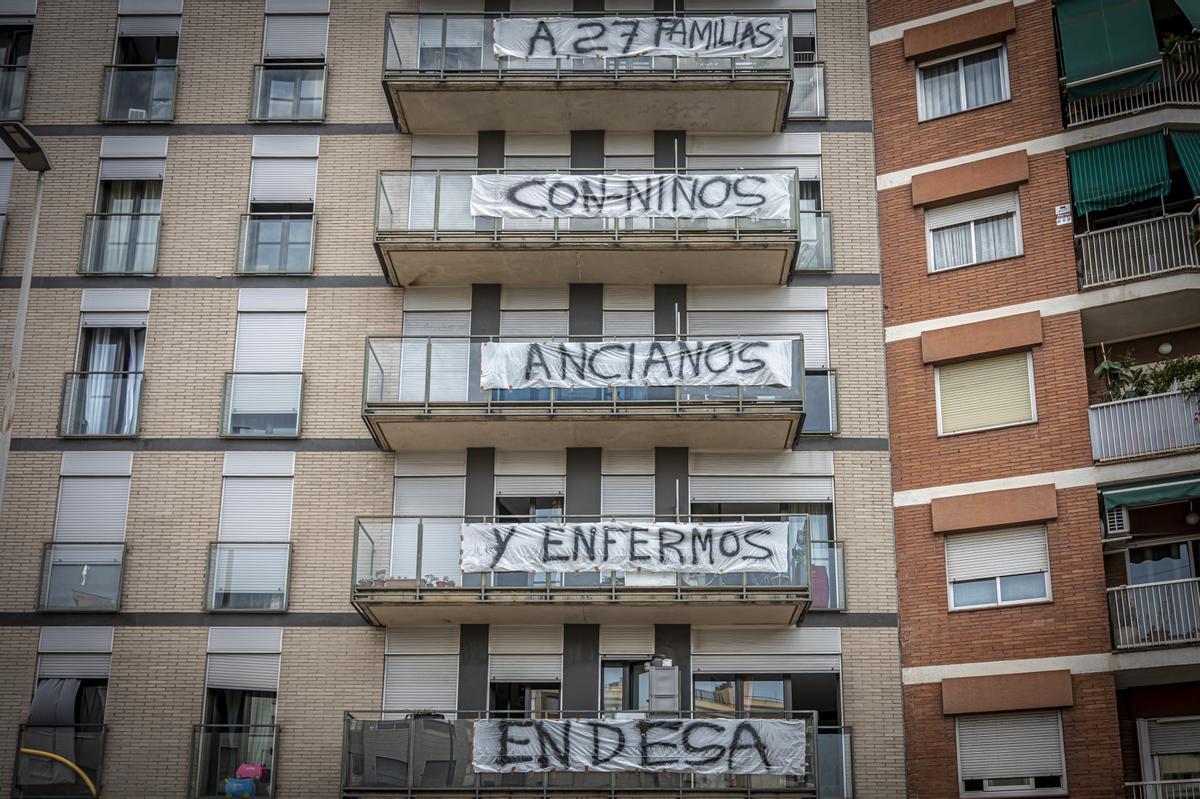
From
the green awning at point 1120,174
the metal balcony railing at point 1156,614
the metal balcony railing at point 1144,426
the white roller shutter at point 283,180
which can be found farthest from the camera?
the white roller shutter at point 283,180

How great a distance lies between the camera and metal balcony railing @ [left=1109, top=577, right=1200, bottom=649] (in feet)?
74.6

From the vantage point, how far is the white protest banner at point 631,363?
25188mm

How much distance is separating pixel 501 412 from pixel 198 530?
19.2 feet

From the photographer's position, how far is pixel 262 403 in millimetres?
26422

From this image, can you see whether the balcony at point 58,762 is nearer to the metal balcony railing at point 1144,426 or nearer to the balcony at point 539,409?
the balcony at point 539,409

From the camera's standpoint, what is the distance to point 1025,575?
2417 centimetres

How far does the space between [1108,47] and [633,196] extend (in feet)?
28.8

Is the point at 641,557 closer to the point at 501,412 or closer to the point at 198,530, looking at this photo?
the point at 501,412

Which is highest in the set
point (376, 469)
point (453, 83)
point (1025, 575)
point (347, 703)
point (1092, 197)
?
point (453, 83)

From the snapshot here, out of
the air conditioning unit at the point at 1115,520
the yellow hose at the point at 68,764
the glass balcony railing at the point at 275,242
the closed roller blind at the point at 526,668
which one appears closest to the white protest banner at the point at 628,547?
the closed roller blind at the point at 526,668

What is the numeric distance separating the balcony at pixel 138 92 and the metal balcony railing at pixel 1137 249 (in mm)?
17585

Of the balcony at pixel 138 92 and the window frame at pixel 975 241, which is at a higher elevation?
the balcony at pixel 138 92

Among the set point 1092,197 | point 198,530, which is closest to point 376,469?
point 198,530

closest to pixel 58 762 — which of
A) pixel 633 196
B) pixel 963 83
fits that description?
pixel 633 196
